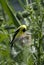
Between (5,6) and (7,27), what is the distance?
1.16 ft

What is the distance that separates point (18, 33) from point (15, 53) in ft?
0.87

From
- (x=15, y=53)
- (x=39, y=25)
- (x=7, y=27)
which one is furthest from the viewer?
(x=7, y=27)

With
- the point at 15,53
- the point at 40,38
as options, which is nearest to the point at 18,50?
the point at 15,53

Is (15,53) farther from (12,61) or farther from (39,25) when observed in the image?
(39,25)

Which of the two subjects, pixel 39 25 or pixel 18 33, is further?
pixel 39 25

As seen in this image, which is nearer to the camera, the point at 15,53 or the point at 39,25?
the point at 39,25

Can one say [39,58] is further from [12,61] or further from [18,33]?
[18,33]

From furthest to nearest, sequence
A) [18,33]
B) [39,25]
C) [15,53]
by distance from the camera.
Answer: [15,53] → [39,25] → [18,33]

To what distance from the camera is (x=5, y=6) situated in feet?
2.18

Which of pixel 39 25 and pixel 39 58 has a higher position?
pixel 39 25

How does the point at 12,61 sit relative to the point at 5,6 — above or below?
below

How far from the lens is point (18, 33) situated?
2.15 feet

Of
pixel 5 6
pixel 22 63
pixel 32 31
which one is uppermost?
pixel 5 6

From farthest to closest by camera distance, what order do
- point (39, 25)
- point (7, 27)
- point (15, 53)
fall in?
point (7, 27), point (15, 53), point (39, 25)
